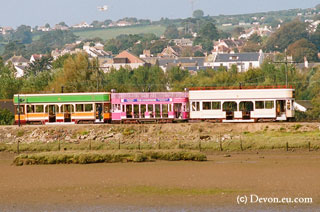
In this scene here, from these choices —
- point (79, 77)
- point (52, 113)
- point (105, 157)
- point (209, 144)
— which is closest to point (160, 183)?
point (105, 157)

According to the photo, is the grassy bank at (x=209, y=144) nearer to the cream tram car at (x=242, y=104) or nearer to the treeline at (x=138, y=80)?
the cream tram car at (x=242, y=104)

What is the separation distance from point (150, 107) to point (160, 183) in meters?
29.4

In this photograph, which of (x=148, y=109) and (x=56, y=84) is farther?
(x=56, y=84)

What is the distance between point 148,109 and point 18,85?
50.6 meters

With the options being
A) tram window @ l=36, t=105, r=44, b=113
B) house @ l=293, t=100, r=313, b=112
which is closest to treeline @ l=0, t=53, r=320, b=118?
house @ l=293, t=100, r=313, b=112

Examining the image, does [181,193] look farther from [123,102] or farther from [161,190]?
[123,102]

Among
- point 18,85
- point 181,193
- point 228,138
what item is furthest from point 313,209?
point 18,85

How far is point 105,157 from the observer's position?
51281 mm

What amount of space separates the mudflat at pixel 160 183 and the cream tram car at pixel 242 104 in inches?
631

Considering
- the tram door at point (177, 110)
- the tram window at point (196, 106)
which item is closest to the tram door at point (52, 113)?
the tram door at point (177, 110)

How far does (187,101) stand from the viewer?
70.1 meters

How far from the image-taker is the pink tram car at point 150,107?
7031 centimetres

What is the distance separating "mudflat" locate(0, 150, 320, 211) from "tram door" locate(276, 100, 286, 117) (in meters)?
16.1

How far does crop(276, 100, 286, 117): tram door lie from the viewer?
6781 cm
